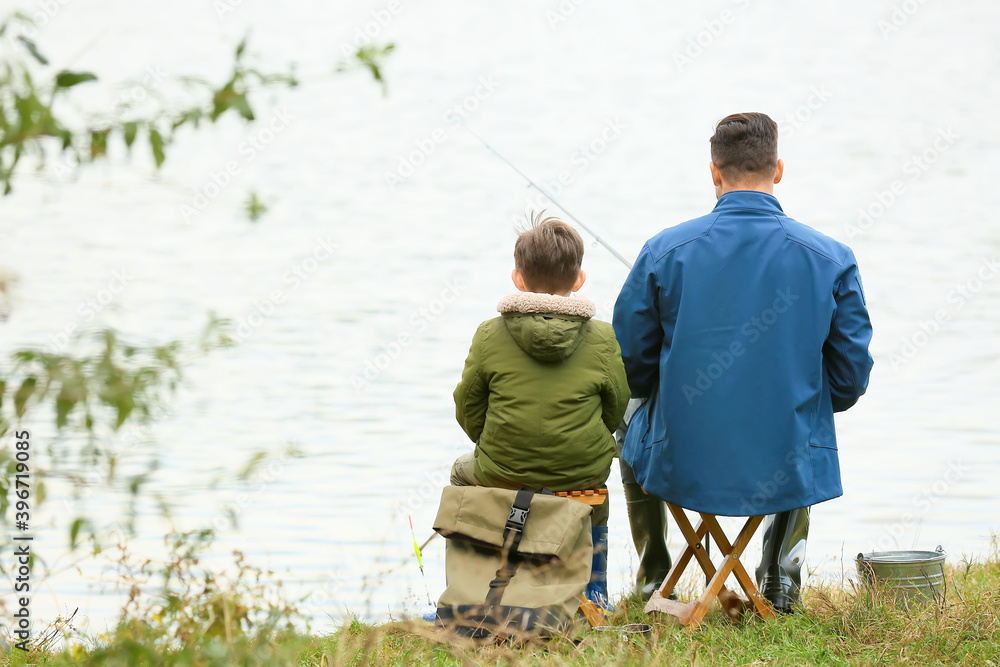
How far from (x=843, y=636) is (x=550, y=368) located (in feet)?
2.84

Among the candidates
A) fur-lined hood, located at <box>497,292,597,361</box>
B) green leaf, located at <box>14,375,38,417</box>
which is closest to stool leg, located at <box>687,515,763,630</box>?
fur-lined hood, located at <box>497,292,597,361</box>

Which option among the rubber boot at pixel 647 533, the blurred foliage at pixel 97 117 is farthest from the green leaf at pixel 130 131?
the rubber boot at pixel 647 533

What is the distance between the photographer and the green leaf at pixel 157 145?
47.2 inches

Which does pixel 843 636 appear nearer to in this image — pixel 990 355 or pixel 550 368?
pixel 550 368

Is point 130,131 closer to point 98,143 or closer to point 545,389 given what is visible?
point 98,143

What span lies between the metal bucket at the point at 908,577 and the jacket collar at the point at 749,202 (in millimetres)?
843

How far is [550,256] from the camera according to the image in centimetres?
271

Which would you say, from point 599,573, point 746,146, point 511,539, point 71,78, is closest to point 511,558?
point 511,539

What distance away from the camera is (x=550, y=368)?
8.68 feet

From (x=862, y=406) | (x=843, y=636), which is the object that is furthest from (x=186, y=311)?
(x=843, y=636)

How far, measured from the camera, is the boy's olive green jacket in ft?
8.55

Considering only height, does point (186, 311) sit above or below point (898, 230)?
below

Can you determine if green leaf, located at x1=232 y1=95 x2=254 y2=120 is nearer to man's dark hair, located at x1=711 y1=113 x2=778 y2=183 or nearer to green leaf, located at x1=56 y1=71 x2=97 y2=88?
green leaf, located at x1=56 y1=71 x2=97 y2=88

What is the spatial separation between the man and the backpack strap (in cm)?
31
